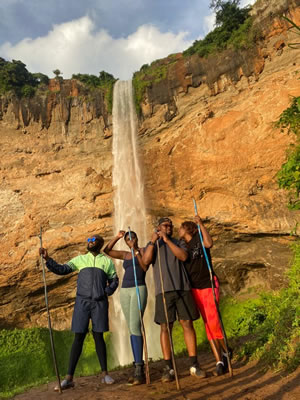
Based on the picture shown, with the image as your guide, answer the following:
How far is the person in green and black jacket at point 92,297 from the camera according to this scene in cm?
443

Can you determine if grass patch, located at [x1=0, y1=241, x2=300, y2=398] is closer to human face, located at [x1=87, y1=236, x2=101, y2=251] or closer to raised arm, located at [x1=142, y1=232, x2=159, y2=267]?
raised arm, located at [x1=142, y1=232, x2=159, y2=267]

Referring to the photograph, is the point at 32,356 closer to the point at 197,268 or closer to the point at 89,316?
the point at 89,316

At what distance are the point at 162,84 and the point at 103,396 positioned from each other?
1503cm

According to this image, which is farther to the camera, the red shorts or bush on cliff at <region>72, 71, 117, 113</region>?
bush on cliff at <region>72, 71, 117, 113</region>

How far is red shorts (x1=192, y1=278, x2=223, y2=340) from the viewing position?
4.56 meters

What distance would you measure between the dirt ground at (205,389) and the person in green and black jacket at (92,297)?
34 centimetres

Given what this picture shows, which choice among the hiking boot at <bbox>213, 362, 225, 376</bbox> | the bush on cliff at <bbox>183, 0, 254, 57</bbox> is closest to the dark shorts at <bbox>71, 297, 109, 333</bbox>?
the hiking boot at <bbox>213, 362, 225, 376</bbox>

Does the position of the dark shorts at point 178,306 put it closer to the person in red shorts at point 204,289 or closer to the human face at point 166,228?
the person in red shorts at point 204,289

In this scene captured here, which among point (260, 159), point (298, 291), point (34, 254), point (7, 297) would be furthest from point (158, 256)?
point (7, 297)

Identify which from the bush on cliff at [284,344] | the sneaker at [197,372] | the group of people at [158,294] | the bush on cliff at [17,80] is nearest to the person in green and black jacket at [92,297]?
the group of people at [158,294]

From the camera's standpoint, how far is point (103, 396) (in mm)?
3588

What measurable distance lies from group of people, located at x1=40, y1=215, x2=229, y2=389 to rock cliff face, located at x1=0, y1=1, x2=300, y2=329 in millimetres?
8701

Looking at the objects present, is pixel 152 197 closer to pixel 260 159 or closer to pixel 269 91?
pixel 260 159

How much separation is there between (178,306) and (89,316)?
1.25 meters
